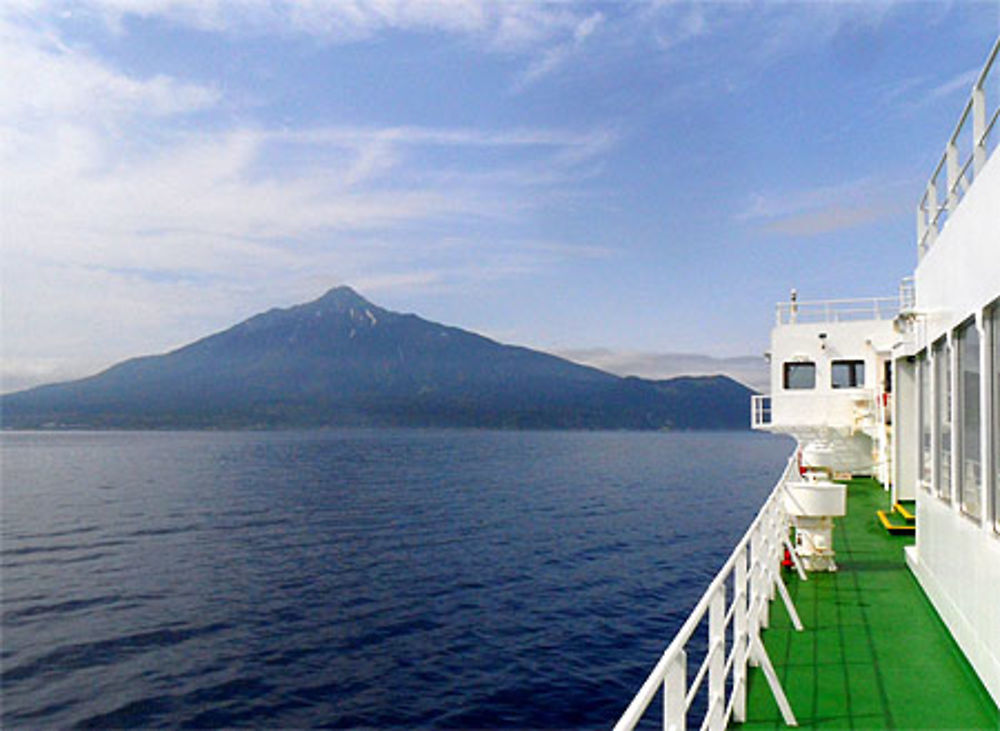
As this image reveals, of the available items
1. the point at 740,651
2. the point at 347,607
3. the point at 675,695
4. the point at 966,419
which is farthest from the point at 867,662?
the point at 347,607

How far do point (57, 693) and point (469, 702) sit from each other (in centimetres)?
682

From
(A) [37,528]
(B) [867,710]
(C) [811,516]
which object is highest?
(C) [811,516]

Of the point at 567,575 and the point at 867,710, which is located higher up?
the point at 867,710

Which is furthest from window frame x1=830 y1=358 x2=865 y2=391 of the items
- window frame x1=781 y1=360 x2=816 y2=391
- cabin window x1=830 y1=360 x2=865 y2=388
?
window frame x1=781 y1=360 x2=816 y2=391

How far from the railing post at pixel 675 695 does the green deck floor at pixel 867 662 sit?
1.98 metres

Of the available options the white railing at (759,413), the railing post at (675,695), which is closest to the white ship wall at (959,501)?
the railing post at (675,695)

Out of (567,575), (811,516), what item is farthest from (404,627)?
(811,516)

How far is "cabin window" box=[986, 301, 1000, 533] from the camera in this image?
451cm

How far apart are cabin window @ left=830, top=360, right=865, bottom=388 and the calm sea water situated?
6065 millimetres

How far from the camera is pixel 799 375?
66.9 feet

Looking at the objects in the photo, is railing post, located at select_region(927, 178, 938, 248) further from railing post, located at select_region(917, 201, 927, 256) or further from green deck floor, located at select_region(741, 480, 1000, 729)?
green deck floor, located at select_region(741, 480, 1000, 729)

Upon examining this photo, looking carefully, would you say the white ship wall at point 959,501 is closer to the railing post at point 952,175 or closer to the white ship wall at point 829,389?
the railing post at point 952,175

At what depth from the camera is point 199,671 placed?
41.1ft

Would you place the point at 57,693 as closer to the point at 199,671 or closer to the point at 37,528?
the point at 199,671
